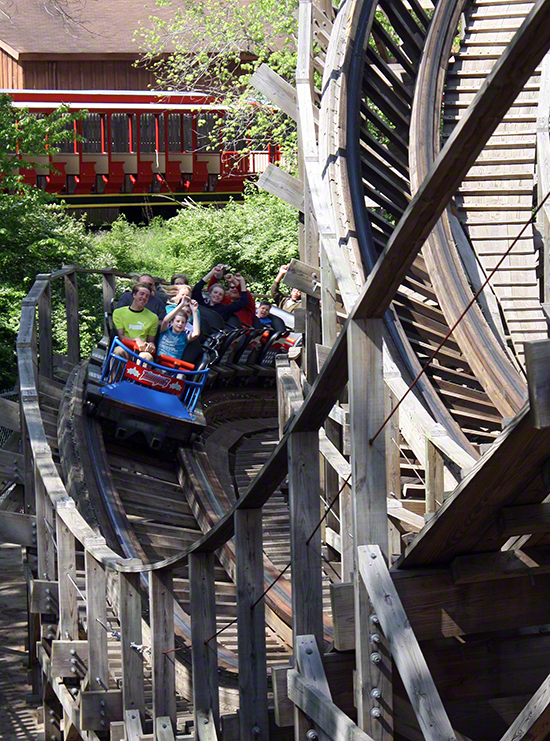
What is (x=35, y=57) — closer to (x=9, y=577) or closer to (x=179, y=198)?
(x=179, y=198)

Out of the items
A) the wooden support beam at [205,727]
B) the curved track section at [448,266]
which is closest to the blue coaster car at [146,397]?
the curved track section at [448,266]

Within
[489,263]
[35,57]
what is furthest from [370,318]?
[35,57]

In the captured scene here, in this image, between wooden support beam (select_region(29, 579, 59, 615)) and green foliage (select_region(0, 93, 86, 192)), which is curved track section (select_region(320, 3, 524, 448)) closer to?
wooden support beam (select_region(29, 579, 59, 615))

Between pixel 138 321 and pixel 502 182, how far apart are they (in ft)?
11.0

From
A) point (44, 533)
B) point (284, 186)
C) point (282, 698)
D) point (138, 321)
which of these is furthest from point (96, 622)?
point (138, 321)

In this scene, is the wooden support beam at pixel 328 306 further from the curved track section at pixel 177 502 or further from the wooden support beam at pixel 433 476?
the wooden support beam at pixel 433 476

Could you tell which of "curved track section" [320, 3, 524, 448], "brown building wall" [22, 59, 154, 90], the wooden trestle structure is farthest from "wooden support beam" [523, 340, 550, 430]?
"brown building wall" [22, 59, 154, 90]

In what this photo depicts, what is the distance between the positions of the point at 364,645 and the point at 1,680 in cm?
502

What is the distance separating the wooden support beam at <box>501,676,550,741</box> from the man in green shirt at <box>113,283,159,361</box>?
6.93 metres

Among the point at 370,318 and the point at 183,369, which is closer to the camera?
the point at 370,318

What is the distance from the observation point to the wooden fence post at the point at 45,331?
359 inches

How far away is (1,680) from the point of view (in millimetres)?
6652

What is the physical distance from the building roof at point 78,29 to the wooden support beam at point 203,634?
2320 centimetres

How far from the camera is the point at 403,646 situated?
218 centimetres
